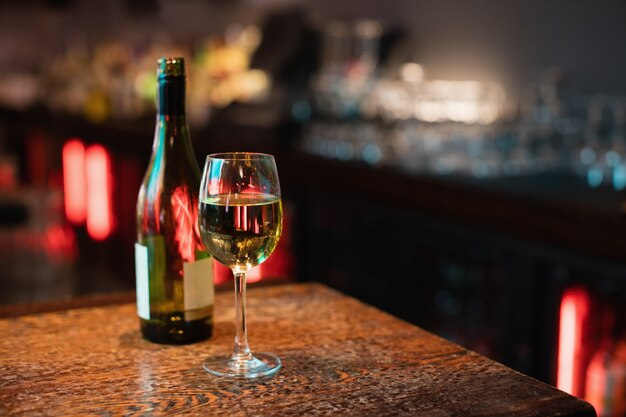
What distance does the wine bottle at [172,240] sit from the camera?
1058 mm

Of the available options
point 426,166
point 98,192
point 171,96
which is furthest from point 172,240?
point 98,192

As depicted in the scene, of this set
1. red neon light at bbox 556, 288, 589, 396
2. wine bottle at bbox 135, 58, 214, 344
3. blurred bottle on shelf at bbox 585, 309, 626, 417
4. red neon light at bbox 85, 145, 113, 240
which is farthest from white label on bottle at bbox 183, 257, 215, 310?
red neon light at bbox 85, 145, 113, 240

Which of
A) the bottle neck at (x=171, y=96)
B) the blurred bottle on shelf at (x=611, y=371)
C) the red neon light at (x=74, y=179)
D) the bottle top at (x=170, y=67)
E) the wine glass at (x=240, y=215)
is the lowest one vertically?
the blurred bottle on shelf at (x=611, y=371)

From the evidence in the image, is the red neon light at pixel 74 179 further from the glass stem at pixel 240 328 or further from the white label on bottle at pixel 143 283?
the glass stem at pixel 240 328

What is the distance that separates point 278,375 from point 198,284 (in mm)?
206

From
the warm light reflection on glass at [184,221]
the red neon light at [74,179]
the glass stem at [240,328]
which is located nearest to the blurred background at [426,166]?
the red neon light at [74,179]

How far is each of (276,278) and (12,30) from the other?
352 inches

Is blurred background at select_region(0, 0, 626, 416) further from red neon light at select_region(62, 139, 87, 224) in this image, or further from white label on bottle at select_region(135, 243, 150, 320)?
white label on bottle at select_region(135, 243, 150, 320)

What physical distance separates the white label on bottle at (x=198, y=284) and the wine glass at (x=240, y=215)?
0.12 meters

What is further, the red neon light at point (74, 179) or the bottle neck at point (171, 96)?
the red neon light at point (74, 179)

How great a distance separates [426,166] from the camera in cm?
300

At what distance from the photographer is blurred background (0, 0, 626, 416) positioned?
2.33 metres

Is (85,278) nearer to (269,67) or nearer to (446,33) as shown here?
(269,67)

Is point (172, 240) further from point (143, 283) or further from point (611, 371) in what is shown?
point (611, 371)
